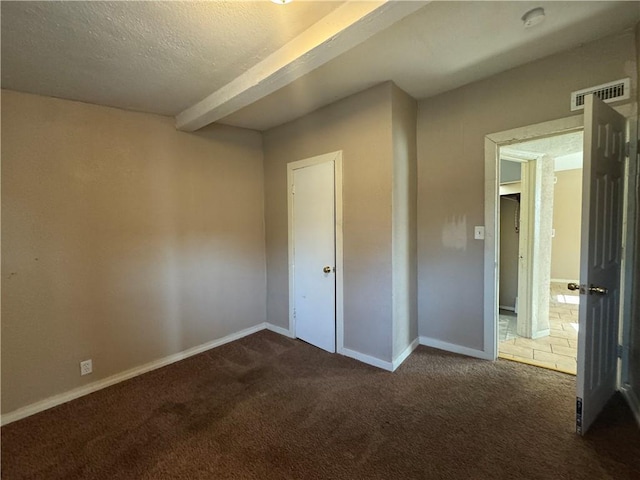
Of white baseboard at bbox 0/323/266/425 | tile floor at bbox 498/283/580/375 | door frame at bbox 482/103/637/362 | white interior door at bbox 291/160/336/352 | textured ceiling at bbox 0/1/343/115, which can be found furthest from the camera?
white interior door at bbox 291/160/336/352

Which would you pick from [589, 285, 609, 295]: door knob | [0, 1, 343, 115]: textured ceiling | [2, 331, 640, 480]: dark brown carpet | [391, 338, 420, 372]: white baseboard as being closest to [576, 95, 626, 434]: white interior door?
[589, 285, 609, 295]: door knob

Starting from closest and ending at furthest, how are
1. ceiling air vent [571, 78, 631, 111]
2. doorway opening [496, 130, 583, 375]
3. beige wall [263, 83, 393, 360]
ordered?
ceiling air vent [571, 78, 631, 111] < beige wall [263, 83, 393, 360] < doorway opening [496, 130, 583, 375]

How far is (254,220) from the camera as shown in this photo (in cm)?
357

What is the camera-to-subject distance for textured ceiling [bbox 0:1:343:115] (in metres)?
1.47

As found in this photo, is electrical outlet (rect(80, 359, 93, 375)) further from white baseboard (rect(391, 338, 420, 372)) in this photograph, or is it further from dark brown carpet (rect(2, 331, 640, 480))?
white baseboard (rect(391, 338, 420, 372))

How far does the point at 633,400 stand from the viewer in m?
1.93

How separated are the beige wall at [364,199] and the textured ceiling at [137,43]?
1042 millimetres

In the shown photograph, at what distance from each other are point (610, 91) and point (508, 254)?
269 cm

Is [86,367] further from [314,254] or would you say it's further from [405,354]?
[405,354]

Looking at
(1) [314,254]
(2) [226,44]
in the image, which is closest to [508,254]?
(1) [314,254]

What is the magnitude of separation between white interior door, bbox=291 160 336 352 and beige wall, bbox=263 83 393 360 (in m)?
0.17

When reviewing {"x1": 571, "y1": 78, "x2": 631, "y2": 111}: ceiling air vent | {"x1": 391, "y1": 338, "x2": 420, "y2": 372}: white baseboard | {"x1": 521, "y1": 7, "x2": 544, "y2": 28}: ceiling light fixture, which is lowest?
{"x1": 391, "y1": 338, "x2": 420, "y2": 372}: white baseboard

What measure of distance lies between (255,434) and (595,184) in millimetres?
2572

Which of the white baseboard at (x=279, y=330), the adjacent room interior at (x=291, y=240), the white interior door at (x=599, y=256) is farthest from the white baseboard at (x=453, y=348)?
the white baseboard at (x=279, y=330)
